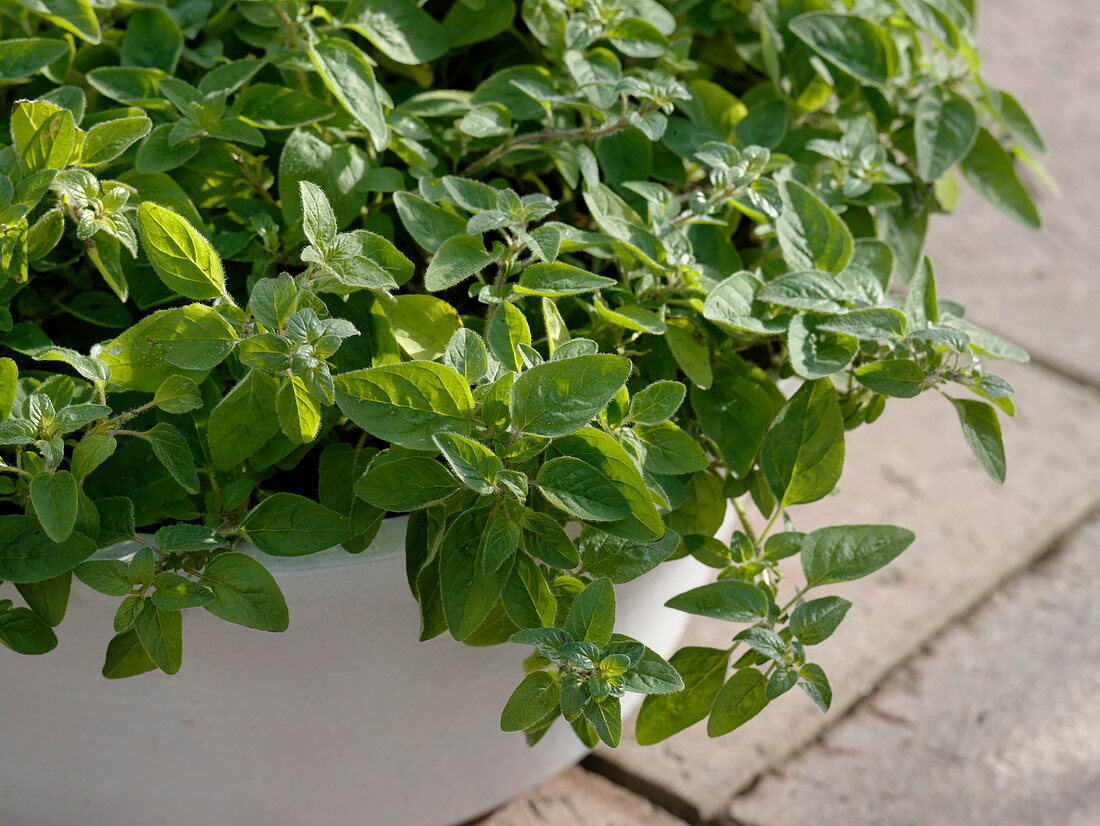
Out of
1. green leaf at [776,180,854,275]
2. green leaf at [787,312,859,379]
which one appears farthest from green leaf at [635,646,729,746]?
green leaf at [776,180,854,275]

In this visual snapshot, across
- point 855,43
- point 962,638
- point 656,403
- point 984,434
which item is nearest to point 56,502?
point 656,403

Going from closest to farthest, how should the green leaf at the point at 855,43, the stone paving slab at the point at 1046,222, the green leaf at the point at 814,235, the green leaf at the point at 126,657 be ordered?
the green leaf at the point at 126,657 < the green leaf at the point at 814,235 < the green leaf at the point at 855,43 < the stone paving slab at the point at 1046,222

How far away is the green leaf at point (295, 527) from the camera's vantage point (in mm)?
841

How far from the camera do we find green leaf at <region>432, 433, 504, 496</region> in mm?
748

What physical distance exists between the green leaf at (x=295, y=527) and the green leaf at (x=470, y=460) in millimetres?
130

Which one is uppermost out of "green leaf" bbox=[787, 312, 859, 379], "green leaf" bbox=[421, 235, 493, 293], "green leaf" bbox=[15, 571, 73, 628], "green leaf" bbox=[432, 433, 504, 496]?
"green leaf" bbox=[421, 235, 493, 293]

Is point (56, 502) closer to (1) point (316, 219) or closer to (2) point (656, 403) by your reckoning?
(1) point (316, 219)

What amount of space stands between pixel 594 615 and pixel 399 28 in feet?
1.91

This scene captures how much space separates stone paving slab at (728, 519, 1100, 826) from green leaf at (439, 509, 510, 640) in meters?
0.64

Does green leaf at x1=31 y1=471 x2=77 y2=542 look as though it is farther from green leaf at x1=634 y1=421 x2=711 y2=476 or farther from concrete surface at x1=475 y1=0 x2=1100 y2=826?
concrete surface at x1=475 y1=0 x2=1100 y2=826

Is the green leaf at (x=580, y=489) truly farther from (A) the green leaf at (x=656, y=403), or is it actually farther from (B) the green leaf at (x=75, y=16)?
(B) the green leaf at (x=75, y=16)

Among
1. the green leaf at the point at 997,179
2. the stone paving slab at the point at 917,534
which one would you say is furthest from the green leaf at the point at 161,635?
the green leaf at the point at 997,179

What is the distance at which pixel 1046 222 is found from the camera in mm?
2320

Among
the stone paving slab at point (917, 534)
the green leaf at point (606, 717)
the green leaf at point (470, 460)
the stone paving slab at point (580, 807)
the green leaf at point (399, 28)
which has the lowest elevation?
the stone paving slab at point (580, 807)
